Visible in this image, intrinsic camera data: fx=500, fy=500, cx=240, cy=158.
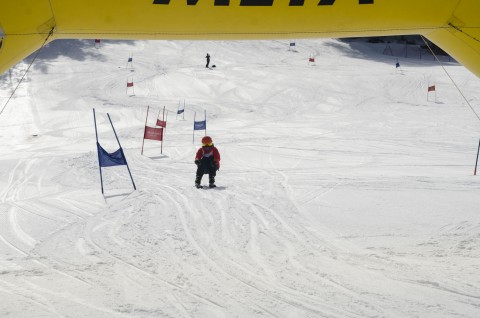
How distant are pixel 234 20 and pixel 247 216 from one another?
4059mm

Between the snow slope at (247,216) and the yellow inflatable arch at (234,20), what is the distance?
2558 mm

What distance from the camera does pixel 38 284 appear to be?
5629 mm

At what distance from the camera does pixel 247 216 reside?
855 centimetres

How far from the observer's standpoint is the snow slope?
17.5ft

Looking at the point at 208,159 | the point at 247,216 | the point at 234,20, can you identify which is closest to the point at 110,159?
the point at 208,159

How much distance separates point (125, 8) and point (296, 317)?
11.5 feet

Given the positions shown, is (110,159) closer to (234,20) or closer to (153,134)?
(153,134)

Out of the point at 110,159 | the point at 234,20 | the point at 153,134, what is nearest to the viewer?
the point at 234,20

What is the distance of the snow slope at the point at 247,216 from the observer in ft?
17.5

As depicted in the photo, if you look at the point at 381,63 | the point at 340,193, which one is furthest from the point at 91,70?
the point at 340,193

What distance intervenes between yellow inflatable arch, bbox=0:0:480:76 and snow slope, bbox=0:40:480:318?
8.39 feet

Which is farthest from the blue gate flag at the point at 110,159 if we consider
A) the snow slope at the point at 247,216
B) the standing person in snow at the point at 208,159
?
the standing person in snow at the point at 208,159

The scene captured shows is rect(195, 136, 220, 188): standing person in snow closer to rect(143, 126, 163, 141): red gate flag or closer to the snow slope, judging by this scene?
the snow slope

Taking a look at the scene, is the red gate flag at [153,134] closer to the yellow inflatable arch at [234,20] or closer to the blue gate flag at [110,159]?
the blue gate flag at [110,159]
